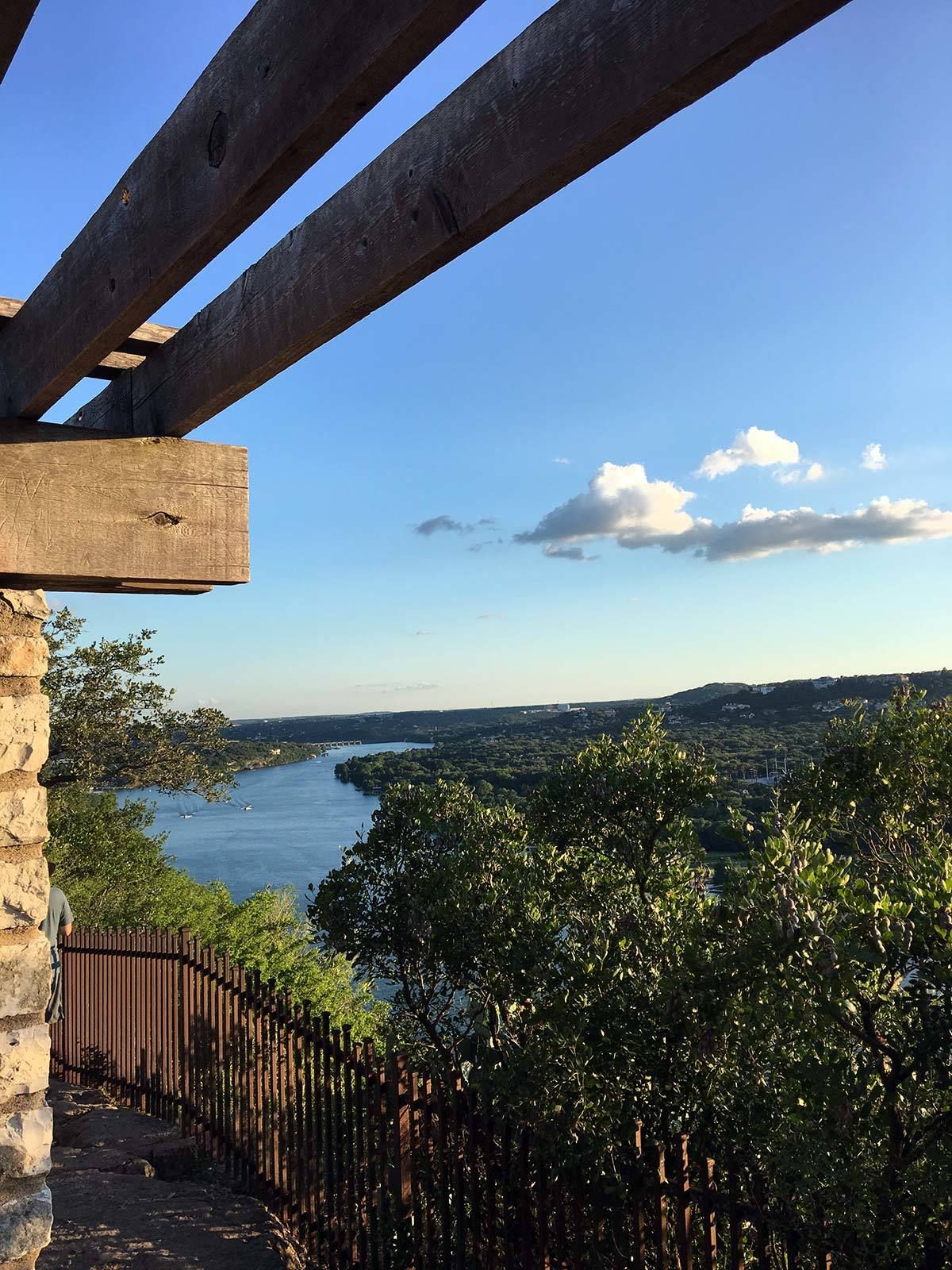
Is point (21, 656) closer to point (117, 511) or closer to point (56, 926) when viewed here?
point (117, 511)

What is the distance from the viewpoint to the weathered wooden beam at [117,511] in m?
2.38

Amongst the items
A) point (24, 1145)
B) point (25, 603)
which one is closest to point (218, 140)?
point (25, 603)

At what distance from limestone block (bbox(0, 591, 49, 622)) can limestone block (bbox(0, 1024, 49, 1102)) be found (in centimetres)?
124

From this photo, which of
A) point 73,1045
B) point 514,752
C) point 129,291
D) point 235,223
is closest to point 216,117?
point 235,223

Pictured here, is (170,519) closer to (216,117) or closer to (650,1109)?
(216,117)

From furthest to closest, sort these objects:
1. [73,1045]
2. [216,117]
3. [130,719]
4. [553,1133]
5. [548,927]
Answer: [130,719]
[73,1045]
[548,927]
[553,1133]
[216,117]

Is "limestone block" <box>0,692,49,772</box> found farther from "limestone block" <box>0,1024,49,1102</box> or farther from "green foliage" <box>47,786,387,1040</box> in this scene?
"green foliage" <box>47,786,387,1040</box>

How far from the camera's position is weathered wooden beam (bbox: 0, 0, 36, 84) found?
1.19m

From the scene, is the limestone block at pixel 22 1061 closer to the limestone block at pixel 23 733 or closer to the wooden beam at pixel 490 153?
the limestone block at pixel 23 733

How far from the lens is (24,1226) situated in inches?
104

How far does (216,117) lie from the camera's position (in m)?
1.45

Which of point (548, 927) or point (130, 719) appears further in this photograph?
point (130, 719)

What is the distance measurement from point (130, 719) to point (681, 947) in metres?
12.4

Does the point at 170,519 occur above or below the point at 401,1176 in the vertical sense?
above
